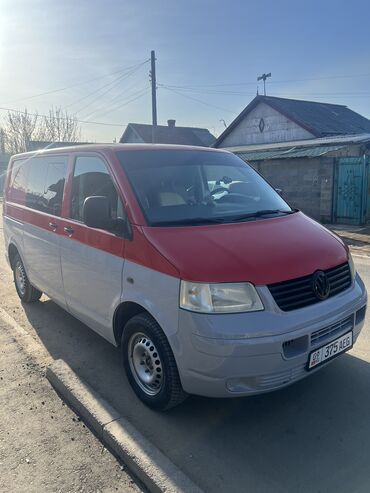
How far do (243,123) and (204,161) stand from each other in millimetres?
27287

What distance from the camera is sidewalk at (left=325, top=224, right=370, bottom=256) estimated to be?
9398mm

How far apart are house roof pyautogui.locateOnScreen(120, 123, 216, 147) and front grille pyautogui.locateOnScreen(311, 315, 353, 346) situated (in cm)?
3257

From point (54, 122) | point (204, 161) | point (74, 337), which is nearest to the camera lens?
point (204, 161)

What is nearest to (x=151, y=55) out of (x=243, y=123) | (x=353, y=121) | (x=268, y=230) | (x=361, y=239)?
(x=243, y=123)

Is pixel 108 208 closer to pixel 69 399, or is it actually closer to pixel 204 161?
pixel 204 161

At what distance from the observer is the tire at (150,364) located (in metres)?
2.72

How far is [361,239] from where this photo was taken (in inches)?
417

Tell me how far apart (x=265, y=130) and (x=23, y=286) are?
82.9ft

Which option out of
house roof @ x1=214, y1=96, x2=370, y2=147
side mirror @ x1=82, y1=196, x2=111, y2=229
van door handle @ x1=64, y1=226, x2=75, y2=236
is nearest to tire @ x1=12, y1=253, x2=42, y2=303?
van door handle @ x1=64, y1=226, x2=75, y2=236

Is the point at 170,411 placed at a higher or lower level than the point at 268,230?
lower

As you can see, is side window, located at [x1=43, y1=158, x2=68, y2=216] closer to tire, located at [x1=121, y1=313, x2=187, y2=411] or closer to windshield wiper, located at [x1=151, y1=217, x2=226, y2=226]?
windshield wiper, located at [x1=151, y1=217, x2=226, y2=226]

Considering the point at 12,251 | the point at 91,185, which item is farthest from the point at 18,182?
the point at 91,185

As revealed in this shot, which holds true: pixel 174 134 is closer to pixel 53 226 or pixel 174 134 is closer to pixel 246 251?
pixel 53 226

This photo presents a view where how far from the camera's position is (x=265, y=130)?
27.9 meters
